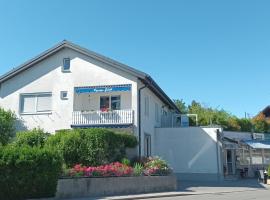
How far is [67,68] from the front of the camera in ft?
99.3

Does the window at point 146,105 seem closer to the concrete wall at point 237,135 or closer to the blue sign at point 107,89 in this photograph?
the blue sign at point 107,89

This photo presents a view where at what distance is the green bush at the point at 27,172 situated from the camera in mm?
14789

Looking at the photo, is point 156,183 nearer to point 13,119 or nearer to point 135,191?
point 135,191

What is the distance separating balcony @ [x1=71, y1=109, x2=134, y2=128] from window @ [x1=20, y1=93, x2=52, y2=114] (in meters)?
2.79

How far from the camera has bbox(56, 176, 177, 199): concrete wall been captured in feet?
57.0

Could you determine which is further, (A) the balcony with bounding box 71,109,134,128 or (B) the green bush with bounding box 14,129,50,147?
(A) the balcony with bounding box 71,109,134,128

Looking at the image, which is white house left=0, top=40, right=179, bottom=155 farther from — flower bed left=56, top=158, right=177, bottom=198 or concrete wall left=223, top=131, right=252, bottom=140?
concrete wall left=223, top=131, right=252, bottom=140

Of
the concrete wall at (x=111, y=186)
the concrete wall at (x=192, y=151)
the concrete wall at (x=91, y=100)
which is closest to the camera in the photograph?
the concrete wall at (x=111, y=186)

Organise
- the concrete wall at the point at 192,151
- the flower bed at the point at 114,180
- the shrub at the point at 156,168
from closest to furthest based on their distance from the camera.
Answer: the flower bed at the point at 114,180 < the shrub at the point at 156,168 < the concrete wall at the point at 192,151

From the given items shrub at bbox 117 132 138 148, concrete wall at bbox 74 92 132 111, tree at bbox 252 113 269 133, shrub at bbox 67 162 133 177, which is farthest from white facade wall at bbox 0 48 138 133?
tree at bbox 252 113 269 133

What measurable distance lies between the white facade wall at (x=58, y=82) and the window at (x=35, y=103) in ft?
1.10

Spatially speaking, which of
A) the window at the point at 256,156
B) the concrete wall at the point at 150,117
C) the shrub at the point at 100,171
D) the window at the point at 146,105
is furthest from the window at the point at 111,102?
the window at the point at 256,156

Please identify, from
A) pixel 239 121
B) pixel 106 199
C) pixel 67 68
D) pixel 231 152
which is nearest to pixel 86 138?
pixel 106 199

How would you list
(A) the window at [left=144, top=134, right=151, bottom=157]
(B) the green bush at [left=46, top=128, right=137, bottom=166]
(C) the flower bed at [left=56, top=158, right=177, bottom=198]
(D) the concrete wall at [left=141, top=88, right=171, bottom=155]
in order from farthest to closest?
(A) the window at [left=144, top=134, right=151, bottom=157], (D) the concrete wall at [left=141, top=88, right=171, bottom=155], (B) the green bush at [left=46, top=128, right=137, bottom=166], (C) the flower bed at [left=56, top=158, right=177, bottom=198]
